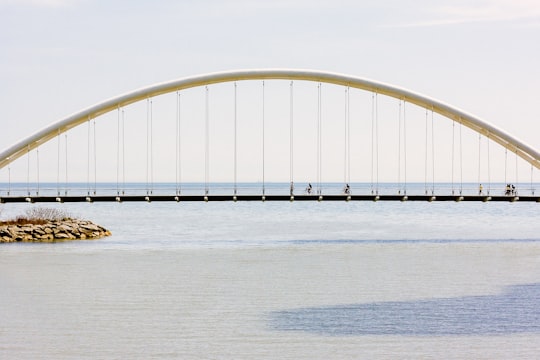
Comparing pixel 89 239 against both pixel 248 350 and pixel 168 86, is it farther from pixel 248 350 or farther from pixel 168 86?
pixel 248 350

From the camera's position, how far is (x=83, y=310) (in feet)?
103

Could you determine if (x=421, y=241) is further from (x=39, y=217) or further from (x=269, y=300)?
(x=269, y=300)

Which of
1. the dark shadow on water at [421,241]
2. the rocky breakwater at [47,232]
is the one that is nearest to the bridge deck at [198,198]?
the rocky breakwater at [47,232]

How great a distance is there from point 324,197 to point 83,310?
80.3ft

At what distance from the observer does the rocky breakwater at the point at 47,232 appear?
197 ft

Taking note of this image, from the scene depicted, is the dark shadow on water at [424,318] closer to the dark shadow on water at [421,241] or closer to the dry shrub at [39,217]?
the dark shadow on water at [421,241]

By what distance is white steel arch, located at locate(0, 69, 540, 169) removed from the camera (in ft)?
189

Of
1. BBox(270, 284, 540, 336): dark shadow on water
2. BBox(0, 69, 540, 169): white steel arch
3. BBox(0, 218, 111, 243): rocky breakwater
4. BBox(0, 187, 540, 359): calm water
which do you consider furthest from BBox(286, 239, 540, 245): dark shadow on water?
BBox(270, 284, 540, 336): dark shadow on water

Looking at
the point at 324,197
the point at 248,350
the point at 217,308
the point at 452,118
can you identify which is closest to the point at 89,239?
the point at 324,197

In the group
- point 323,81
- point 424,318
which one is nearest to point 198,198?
point 323,81

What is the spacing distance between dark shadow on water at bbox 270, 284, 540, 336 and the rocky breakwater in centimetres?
3264

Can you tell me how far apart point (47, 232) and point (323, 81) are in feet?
61.8

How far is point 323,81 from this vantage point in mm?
59312

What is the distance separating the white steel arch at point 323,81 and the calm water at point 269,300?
6.01 metres
